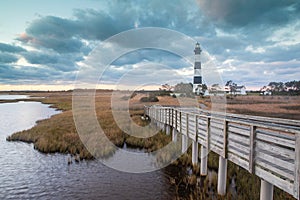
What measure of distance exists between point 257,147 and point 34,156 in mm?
12496

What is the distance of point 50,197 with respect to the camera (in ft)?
27.7

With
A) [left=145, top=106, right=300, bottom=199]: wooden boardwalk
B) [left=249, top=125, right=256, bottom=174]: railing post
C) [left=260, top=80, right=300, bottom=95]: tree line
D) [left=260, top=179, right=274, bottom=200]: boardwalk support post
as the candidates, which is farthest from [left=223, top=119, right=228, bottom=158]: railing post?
[left=260, top=80, right=300, bottom=95]: tree line

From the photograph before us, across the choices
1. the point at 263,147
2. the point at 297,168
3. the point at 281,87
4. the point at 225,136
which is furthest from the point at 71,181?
the point at 281,87

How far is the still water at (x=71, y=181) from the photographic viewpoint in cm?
862

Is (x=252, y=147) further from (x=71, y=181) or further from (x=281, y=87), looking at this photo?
(x=281, y=87)

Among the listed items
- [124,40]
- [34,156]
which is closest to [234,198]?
[34,156]

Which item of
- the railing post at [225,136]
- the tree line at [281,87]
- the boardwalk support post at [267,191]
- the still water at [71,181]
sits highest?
the tree line at [281,87]

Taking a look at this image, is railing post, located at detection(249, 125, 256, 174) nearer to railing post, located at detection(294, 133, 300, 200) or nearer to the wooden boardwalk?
the wooden boardwalk

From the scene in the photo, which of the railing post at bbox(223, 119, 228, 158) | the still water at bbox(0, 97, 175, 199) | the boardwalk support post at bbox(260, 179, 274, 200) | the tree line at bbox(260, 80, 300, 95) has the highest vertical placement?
the tree line at bbox(260, 80, 300, 95)

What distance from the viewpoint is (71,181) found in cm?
984

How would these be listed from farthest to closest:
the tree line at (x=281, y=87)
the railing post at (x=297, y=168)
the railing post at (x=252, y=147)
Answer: the tree line at (x=281, y=87) < the railing post at (x=252, y=147) < the railing post at (x=297, y=168)

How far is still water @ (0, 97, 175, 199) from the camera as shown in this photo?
8625mm

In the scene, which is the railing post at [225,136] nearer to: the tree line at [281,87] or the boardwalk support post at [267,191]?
the boardwalk support post at [267,191]

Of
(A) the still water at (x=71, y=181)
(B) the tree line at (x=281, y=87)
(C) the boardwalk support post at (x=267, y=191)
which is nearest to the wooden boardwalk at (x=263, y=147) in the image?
(C) the boardwalk support post at (x=267, y=191)
